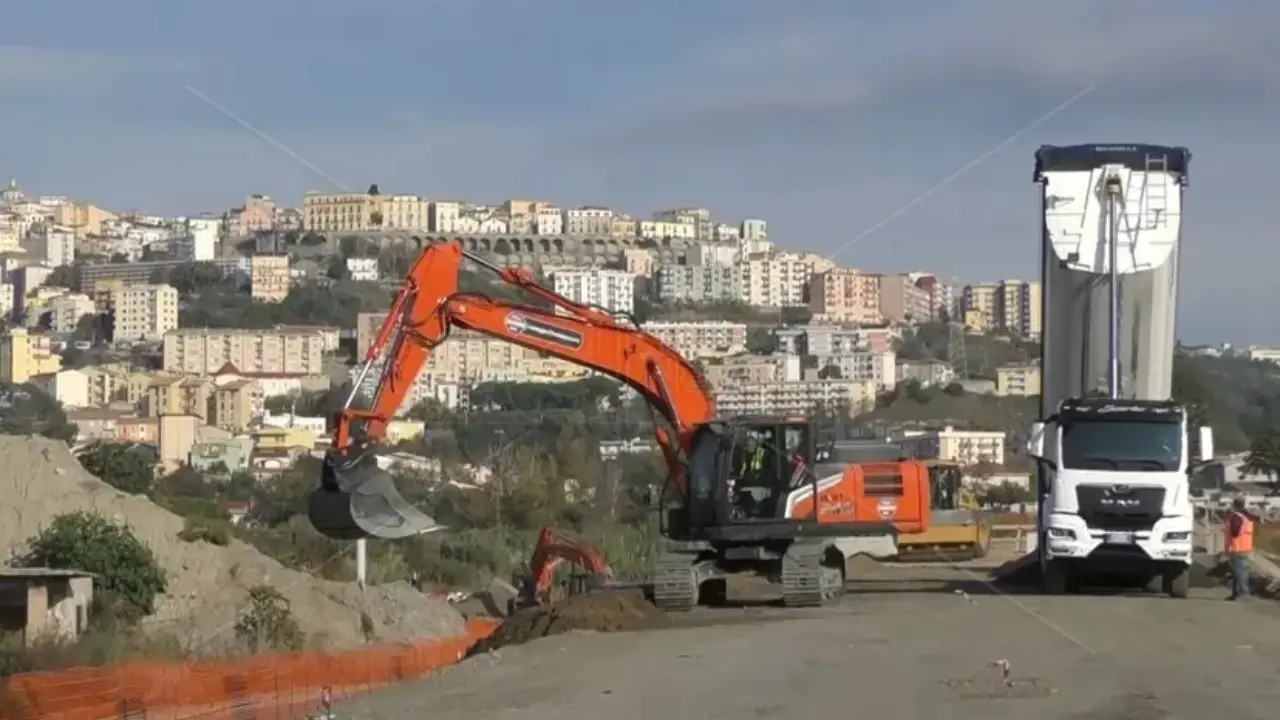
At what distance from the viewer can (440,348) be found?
73.1 m

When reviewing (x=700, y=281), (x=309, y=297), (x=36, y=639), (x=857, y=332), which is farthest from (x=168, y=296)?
(x=36, y=639)

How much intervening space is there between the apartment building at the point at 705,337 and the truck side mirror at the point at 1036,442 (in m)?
79.0

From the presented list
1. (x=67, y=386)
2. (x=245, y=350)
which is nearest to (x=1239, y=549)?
(x=67, y=386)

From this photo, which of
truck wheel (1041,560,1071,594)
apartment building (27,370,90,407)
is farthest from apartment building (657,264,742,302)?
truck wheel (1041,560,1071,594)

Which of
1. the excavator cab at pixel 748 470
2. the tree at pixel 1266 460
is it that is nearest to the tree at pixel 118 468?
A: the excavator cab at pixel 748 470

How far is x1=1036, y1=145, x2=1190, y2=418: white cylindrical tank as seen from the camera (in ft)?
84.7

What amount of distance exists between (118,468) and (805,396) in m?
49.6

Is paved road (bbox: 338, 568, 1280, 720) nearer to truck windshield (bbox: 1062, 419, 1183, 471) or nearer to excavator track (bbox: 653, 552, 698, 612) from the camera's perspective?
excavator track (bbox: 653, 552, 698, 612)

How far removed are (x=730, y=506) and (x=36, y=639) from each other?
1103 centimetres

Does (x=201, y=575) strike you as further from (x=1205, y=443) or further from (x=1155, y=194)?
(x=1205, y=443)

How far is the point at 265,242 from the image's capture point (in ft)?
626

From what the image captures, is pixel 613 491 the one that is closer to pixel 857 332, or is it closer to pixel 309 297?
pixel 857 332

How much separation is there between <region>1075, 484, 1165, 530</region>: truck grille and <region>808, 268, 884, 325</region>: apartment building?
12232cm

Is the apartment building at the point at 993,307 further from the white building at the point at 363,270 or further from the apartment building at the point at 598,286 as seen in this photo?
the white building at the point at 363,270
